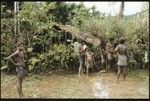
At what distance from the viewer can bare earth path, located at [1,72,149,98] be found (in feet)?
45.2

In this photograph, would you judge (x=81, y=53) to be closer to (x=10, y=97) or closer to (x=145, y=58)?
(x=145, y=58)

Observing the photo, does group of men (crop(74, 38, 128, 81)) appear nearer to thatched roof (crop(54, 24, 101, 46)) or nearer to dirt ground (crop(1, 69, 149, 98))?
thatched roof (crop(54, 24, 101, 46))

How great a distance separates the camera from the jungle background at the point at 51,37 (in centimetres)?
1727

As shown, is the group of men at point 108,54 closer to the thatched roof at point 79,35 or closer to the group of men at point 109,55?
the group of men at point 109,55

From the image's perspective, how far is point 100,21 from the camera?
1809cm

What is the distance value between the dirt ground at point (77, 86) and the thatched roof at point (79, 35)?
4.95 feet

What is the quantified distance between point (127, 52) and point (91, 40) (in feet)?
6.93

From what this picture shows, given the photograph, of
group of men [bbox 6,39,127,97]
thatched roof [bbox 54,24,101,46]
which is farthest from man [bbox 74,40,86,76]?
thatched roof [bbox 54,24,101,46]

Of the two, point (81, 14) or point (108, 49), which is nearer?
point (108, 49)

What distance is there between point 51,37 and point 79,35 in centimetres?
131

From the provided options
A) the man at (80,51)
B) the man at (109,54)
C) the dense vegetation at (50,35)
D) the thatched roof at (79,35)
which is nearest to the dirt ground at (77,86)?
the man at (80,51)

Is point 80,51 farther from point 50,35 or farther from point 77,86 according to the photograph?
point 77,86

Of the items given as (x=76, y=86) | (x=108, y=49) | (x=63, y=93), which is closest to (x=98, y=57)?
(x=108, y=49)

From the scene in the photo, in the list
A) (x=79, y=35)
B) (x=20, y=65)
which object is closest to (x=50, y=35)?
(x=79, y=35)
